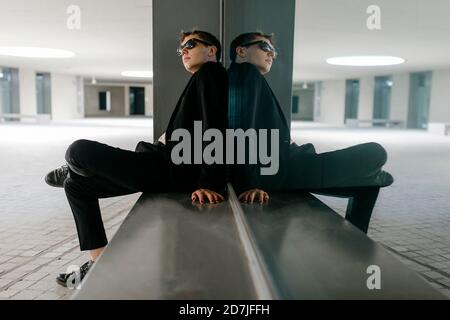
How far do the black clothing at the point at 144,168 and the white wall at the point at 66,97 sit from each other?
3236cm

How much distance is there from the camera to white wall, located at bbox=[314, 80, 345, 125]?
26.9m

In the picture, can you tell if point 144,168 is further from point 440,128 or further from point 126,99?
point 126,99

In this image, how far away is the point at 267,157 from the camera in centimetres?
286

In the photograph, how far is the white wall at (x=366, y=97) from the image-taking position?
28922mm

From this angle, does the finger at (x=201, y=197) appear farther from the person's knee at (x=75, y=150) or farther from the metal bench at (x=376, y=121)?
the metal bench at (x=376, y=121)

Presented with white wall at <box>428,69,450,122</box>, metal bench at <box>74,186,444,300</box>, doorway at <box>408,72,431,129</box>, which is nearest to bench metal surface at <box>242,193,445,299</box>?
metal bench at <box>74,186,444,300</box>

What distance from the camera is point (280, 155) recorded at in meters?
2.82

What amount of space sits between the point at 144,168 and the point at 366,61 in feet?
62.9

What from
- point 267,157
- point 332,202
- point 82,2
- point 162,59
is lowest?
point 332,202

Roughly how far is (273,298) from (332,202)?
4.27 metres

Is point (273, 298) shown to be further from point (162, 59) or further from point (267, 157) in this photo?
point (162, 59)

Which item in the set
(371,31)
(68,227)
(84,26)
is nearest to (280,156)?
(68,227)
